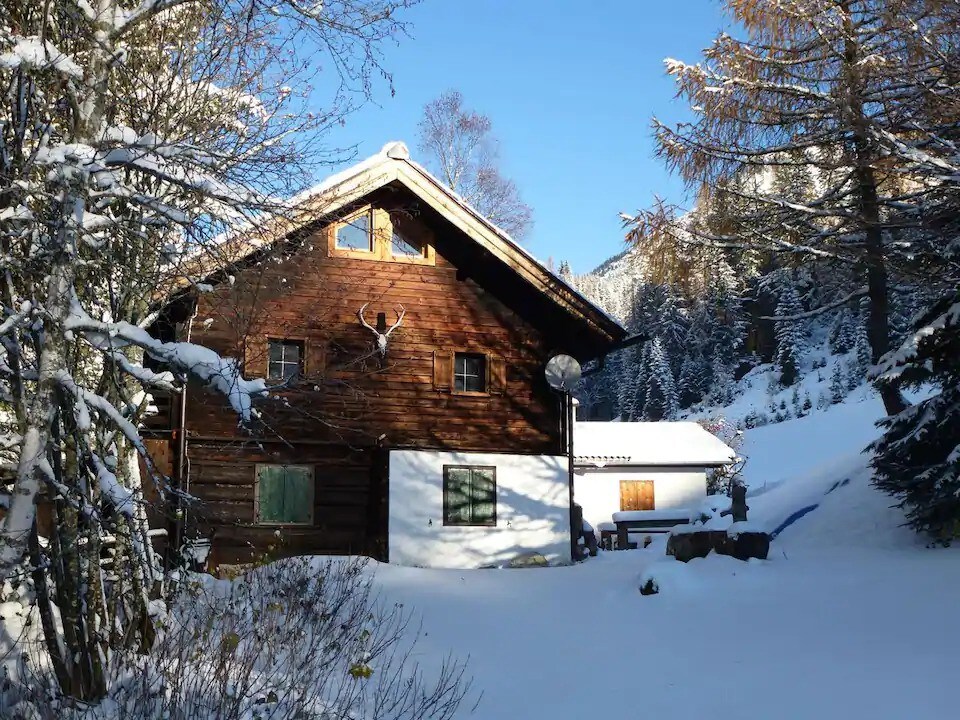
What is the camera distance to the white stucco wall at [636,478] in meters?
34.2

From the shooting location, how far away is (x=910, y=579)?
1195 cm

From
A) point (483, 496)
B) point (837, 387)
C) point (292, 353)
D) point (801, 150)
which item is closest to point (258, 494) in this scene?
point (292, 353)

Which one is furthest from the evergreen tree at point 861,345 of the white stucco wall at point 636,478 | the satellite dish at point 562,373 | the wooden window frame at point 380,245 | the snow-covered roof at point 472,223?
the wooden window frame at point 380,245

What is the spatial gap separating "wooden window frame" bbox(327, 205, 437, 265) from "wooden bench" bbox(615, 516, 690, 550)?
11.1m

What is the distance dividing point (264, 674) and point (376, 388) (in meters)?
9.81

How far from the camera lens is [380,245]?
1741 cm

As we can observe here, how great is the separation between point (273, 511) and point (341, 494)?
1.21m

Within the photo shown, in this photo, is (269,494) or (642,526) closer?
(269,494)

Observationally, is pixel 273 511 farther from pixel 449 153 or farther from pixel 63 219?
pixel 449 153

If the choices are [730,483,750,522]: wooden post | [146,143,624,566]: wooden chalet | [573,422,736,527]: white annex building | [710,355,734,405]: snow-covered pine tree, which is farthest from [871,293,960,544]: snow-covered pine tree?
[710,355,734,405]: snow-covered pine tree

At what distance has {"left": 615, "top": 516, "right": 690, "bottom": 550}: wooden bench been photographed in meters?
25.4

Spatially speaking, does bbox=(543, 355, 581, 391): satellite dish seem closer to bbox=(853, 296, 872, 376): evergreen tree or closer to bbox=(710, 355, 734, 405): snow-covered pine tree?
bbox=(853, 296, 872, 376): evergreen tree

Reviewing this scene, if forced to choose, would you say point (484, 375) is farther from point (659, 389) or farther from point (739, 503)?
point (659, 389)

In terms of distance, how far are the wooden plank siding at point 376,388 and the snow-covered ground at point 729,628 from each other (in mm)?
2305
